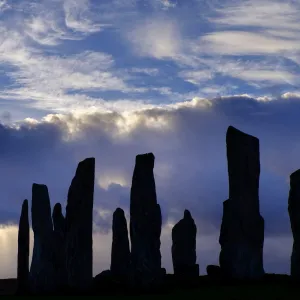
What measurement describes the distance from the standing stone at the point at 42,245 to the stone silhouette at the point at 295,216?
878 cm

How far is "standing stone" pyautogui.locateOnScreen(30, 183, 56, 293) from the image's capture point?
2895 centimetres

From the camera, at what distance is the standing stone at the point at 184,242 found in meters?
31.8

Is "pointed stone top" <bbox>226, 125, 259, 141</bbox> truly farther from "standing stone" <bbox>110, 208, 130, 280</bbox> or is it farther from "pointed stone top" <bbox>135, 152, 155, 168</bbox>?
"standing stone" <bbox>110, 208, 130, 280</bbox>

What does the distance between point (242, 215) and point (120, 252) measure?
5.25m

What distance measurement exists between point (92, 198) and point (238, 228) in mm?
5444

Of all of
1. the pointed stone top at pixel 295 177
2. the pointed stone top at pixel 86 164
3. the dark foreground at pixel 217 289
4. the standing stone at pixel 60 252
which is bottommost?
the dark foreground at pixel 217 289

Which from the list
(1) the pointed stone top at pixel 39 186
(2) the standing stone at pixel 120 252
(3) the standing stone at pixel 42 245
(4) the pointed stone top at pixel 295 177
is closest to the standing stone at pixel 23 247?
(3) the standing stone at pixel 42 245

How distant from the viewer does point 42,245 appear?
2934cm

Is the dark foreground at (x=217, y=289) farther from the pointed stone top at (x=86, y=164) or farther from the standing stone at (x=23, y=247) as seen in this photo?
the pointed stone top at (x=86, y=164)

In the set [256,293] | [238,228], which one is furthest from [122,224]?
[256,293]

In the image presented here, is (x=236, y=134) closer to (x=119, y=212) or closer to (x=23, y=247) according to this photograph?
(x=119, y=212)

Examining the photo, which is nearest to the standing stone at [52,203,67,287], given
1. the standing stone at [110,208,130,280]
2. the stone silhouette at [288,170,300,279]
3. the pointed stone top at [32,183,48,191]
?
the pointed stone top at [32,183,48,191]

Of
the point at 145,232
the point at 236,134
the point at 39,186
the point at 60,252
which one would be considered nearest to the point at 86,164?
the point at 39,186

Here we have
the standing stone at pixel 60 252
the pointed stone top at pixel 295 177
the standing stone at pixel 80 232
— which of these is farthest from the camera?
the standing stone at pixel 60 252
